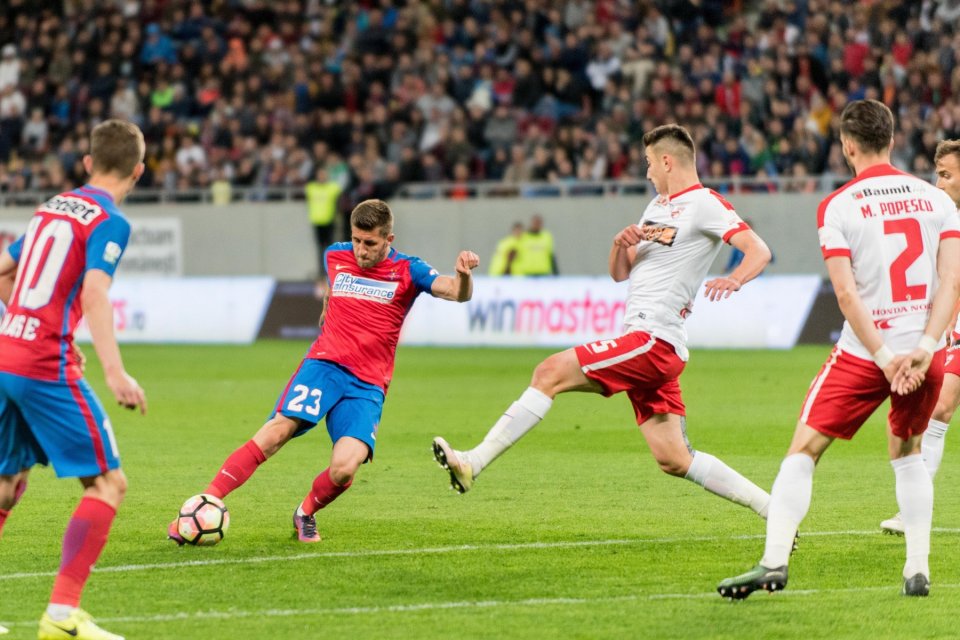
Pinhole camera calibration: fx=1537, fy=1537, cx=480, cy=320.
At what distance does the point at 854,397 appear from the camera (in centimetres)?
659

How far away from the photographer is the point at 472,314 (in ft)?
77.9

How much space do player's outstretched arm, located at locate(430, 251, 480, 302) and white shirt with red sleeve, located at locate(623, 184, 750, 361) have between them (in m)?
0.86

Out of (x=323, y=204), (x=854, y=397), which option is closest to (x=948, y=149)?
(x=854, y=397)

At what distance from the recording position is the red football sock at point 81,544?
5.79m

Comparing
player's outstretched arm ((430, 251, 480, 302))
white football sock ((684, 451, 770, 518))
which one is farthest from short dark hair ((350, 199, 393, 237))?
white football sock ((684, 451, 770, 518))

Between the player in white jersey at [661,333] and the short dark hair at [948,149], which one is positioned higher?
the short dark hair at [948,149]

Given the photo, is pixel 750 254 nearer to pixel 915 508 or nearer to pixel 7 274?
pixel 915 508

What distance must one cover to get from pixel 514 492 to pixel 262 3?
23.3 meters

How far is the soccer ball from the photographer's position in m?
7.79

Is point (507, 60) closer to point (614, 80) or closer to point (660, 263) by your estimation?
point (614, 80)

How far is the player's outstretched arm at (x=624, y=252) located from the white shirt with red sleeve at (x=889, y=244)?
1.42m

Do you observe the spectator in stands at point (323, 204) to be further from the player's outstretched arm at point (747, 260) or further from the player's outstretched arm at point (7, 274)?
the player's outstretched arm at point (7, 274)

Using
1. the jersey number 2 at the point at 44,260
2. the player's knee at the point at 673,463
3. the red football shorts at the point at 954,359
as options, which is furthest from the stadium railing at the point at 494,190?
the jersey number 2 at the point at 44,260

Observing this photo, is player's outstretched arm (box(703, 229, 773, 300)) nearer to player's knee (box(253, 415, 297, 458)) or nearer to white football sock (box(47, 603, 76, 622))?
player's knee (box(253, 415, 297, 458))
